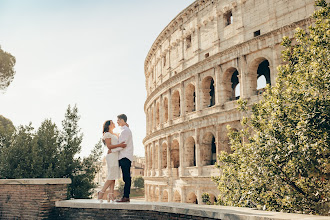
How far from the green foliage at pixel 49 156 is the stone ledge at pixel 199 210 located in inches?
274

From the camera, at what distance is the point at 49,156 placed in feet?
44.4

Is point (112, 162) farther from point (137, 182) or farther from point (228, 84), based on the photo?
point (137, 182)

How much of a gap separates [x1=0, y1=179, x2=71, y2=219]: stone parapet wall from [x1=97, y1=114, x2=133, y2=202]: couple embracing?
1396 mm

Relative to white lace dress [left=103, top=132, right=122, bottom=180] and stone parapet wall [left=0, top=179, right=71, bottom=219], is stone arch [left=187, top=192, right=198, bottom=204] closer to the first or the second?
stone parapet wall [left=0, top=179, right=71, bottom=219]

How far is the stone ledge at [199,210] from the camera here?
378 centimetres

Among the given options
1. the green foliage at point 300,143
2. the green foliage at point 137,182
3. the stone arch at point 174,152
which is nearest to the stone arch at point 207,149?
the stone arch at point 174,152

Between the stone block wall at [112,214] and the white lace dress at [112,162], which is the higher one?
the white lace dress at [112,162]

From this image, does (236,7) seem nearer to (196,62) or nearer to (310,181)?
(196,62)

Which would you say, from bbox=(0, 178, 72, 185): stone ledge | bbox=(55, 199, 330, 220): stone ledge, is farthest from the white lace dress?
bbox=(0, 178, 72, 185): stone ledge

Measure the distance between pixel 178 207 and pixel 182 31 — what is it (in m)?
19.6

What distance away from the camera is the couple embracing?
246 inches

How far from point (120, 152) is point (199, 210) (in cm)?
231

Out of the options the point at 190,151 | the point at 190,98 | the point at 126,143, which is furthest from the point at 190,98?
the point at 126,143

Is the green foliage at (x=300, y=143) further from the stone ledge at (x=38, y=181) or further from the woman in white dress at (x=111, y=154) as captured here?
the stone ledge at (x=38, y=181)
